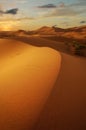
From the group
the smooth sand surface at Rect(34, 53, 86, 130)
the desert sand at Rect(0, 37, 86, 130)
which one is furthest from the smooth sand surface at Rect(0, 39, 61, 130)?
A: the smooth sand surface at Rect(34, 53, 86, 130)

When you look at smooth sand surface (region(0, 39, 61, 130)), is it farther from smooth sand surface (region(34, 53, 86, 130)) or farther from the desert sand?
smooth sand surface (region(34, 53, 86, 130))

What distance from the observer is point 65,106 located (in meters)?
7.31

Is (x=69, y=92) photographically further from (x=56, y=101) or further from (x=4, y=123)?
(x=4, y=123)

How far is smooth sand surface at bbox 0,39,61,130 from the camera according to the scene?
6.71 metres

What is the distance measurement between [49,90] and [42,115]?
1.40m

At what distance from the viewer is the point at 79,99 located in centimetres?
783

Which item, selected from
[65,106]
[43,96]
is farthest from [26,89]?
[65,106]

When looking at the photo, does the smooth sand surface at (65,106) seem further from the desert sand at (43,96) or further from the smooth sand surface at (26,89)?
the smooth sand surface at (26,89)

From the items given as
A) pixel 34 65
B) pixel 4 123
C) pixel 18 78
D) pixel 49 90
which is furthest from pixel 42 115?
pixel 34 65

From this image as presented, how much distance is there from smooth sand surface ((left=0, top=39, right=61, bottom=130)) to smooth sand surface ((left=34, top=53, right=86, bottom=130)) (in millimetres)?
188

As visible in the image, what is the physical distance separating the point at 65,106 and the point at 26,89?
60.6 inches

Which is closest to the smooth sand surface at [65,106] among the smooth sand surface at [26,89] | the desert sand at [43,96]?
the desert sand at [43,96]

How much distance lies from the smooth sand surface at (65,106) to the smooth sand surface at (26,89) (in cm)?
19

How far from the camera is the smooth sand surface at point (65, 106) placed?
6516 millimetres
